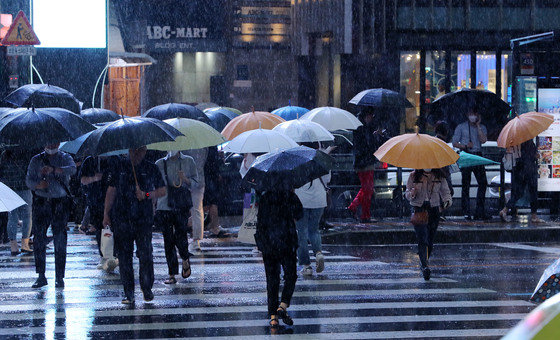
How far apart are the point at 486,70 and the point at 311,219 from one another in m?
16.3

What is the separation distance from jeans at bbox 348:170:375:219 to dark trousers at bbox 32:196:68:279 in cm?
727

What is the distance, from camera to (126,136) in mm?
9930

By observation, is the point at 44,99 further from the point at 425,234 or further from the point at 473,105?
the point at 473,105

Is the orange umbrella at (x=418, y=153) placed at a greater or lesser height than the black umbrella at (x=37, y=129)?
lesser

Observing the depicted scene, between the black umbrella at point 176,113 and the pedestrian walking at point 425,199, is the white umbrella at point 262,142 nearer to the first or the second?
the pedestrian walking at point 425,199

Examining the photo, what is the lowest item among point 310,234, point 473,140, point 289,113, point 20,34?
point 310,234

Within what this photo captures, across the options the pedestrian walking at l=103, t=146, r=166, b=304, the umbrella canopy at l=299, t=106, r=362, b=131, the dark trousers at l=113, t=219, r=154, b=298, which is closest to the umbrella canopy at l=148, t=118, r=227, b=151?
the pedestrian walking at l=103, t=146, r=166, b=304

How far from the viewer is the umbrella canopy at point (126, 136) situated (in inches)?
389

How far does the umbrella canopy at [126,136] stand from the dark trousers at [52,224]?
150 cm

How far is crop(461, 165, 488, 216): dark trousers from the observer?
18.0 m

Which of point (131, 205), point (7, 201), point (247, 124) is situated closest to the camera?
point (7, 201)

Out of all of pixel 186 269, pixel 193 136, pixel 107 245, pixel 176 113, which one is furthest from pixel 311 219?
pixel 176 113

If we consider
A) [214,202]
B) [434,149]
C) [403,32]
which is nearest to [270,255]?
A: [434,149]

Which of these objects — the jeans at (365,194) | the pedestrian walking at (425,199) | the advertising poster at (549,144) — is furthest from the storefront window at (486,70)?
the pedestrian walking at (425,199)
